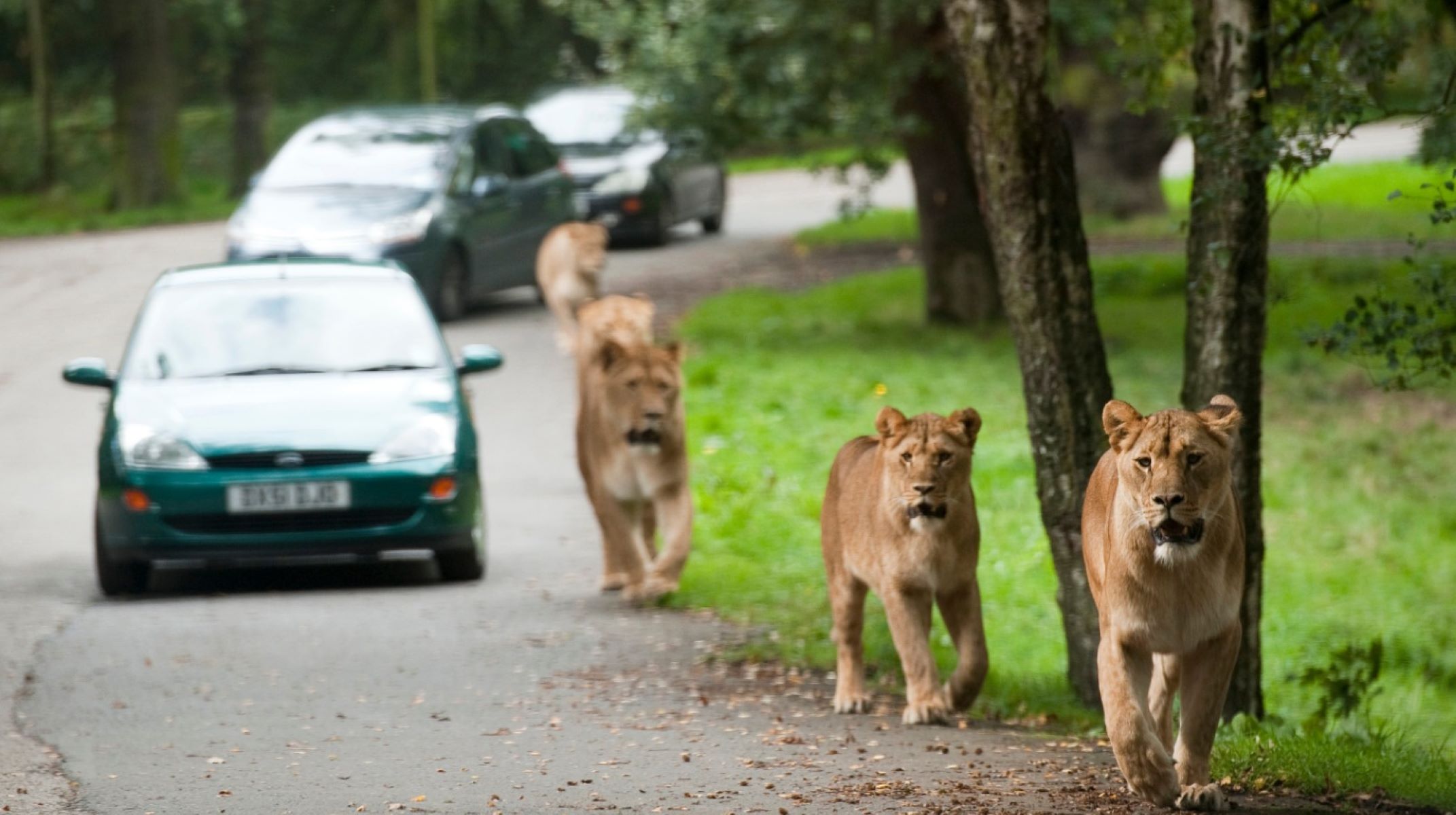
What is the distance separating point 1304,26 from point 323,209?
13.4 meters

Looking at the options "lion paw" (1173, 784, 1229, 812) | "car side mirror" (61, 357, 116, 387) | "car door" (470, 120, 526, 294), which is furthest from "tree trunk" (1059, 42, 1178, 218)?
"lion paw" (1173, 784, 1229, 812)

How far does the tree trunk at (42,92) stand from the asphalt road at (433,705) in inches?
967

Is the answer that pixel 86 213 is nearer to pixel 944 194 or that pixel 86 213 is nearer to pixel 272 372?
pixel 944 194

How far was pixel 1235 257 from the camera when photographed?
8.10 metres

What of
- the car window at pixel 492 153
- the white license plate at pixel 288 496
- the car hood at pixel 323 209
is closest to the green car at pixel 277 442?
the white license plate at pixel 288 496

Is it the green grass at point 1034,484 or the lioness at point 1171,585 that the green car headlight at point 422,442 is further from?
the lioness at point 1171,585

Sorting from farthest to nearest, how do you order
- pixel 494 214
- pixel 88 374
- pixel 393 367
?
pixel 494 214 → pixel 393 367 → pixel 88 374

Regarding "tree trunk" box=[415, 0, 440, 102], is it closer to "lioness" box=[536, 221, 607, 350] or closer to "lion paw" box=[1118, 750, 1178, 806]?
"lioness" box=[536, 221, 607, 350]

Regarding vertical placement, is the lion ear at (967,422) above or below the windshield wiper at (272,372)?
above

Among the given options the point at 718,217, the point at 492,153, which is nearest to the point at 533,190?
the point at 492,153

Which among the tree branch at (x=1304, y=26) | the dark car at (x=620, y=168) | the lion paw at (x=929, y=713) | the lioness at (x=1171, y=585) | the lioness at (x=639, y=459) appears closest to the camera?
the lioness at (x=1171, y=585)

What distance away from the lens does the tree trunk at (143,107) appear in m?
35.6

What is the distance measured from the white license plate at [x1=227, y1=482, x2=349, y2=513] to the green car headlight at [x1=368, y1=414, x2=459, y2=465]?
25 centimetres

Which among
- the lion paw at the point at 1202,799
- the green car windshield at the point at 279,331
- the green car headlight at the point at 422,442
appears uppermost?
the green car windshield at the point at 279,331
